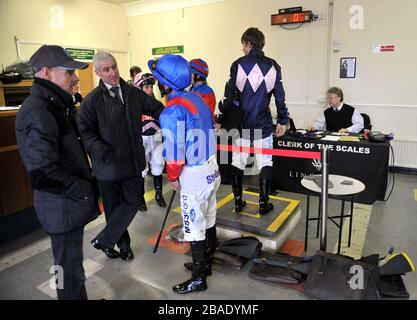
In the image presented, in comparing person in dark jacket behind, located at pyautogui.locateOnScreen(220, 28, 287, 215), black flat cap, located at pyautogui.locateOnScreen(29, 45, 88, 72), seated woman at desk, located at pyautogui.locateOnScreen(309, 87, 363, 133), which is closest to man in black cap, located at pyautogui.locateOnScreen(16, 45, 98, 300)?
black flat cap, located at pyautogui.locateOnScreen(29, 45, 88, 72)

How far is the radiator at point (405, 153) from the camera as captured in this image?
15.9 ft

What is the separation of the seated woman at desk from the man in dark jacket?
2.43 metres

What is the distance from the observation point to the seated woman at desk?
154 inches

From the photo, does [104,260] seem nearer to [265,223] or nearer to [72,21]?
[265,223]

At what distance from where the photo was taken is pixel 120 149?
7.46ft

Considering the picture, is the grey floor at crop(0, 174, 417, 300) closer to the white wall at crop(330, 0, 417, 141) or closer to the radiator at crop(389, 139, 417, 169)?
the radiator at crop(389, 139, 417, 169)

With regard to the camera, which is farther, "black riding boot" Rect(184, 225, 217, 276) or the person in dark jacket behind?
the person in dark jacket behind

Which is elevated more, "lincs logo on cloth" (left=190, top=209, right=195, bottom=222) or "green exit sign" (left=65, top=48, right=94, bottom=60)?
"green exit sign" (left=65, top=48, right=94, bottom=60)

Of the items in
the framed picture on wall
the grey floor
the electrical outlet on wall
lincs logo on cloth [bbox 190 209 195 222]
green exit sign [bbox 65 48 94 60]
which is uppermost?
green exit sign [bbox 65 48 94 60]

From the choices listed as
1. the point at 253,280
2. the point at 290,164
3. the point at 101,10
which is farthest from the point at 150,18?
the point at 253,280

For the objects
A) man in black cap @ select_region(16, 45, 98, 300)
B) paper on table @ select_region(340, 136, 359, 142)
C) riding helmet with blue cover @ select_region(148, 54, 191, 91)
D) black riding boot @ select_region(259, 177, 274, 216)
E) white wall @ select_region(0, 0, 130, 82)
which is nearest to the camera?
man in black cap @ select_region(16, 45, 98, 300)

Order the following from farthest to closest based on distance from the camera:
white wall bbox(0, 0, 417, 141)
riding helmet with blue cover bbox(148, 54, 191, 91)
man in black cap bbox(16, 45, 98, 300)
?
white wall bbox(0, 0, 417, 141)
riding helmet with blue cover bbox(148, 54, 191, 91)
man in black cap bbox(16, 45, 98, 300)

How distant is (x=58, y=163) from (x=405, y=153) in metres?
5.07

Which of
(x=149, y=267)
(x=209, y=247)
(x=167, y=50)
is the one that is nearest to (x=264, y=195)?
(x=209, y=247)
